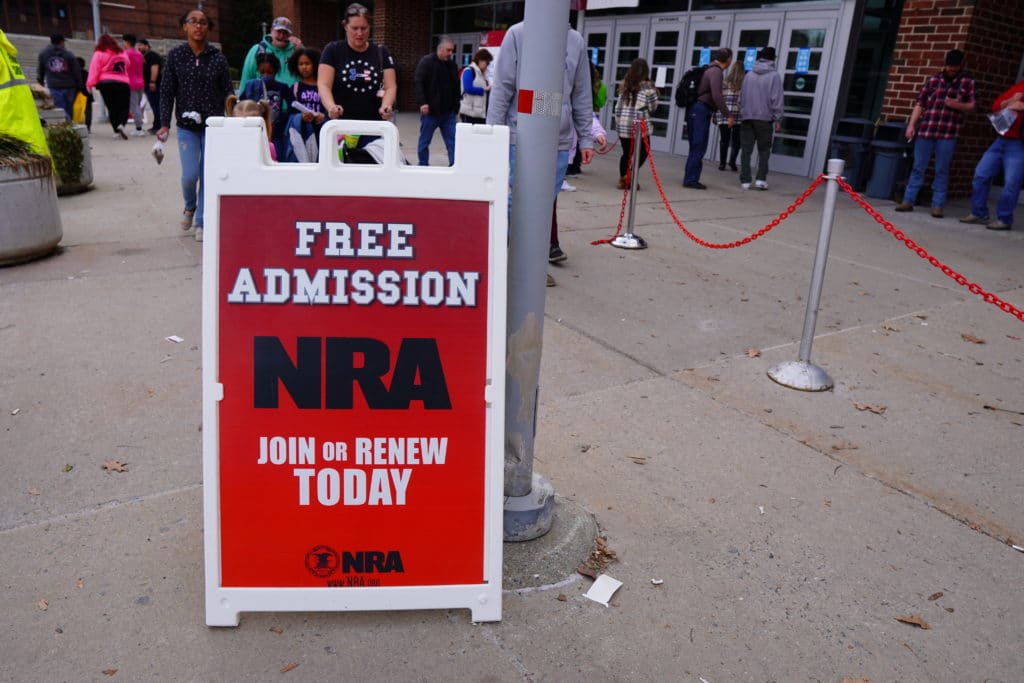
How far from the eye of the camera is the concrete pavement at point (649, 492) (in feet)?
7.98

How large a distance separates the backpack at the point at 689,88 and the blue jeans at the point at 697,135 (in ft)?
1.85

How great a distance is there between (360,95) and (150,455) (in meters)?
4.05

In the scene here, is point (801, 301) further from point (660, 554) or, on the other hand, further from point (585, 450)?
point (660, 554)

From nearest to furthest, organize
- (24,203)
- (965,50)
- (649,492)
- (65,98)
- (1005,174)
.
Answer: (649,492) → (24,203) → (1005,174) → (965,50) → (65,98)

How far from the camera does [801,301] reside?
6230mm

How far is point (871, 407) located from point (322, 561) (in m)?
3.31

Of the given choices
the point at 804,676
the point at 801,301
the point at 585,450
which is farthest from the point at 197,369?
the point at 801,301

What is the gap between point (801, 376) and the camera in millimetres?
4633

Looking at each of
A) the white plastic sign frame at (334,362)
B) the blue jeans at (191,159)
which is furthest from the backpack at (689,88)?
the white plastic sign frame at (334,362)

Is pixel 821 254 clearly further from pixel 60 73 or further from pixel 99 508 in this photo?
pixel 60 73

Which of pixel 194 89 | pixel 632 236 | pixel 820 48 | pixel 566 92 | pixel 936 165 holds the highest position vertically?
pixel 820 48

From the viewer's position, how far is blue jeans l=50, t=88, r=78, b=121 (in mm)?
14414

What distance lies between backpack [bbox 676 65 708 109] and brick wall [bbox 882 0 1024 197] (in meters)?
2.74

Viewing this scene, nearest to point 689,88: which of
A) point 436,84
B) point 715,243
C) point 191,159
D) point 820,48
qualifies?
point 820,48
